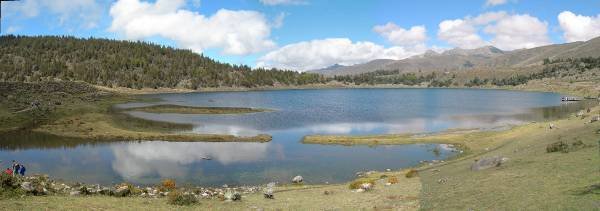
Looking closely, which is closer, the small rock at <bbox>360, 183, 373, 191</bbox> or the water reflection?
the small rock at <bbox>360, 183, 373, 191</bbox>

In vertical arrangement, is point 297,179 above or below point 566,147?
below

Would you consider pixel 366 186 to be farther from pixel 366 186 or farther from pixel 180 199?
pixel 180 199

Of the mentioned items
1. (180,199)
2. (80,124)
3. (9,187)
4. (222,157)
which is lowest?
(222,157)

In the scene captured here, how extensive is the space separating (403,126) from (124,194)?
76961mm

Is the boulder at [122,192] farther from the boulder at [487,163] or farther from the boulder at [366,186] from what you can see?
the boulder at [487,163]

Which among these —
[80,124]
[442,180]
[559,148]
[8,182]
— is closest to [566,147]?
[559,148]

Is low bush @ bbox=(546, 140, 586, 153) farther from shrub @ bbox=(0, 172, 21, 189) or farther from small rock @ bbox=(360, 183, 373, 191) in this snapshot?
shrub @ bbox=(0, 172, 21, 189)

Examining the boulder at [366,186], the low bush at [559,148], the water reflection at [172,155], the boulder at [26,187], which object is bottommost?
the water reflection at [172,155]

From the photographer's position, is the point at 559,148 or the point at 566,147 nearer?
the point at 566,147

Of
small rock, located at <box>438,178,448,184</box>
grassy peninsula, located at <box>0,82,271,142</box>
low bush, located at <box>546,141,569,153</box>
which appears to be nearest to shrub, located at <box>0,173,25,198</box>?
small rock, located at <box>438,178,448,184</box>

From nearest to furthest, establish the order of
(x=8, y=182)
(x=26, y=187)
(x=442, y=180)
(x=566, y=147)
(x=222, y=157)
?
(x=8, y=182), (x=26, y=187), (x=442, y=180), (x=566, y=147), (x=222, y=157)

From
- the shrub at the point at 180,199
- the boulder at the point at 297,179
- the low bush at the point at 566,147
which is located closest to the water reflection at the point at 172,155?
the boulder at the point at 297,179

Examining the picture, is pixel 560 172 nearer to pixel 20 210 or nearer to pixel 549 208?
pixel 549 208

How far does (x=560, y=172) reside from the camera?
29.5 m
